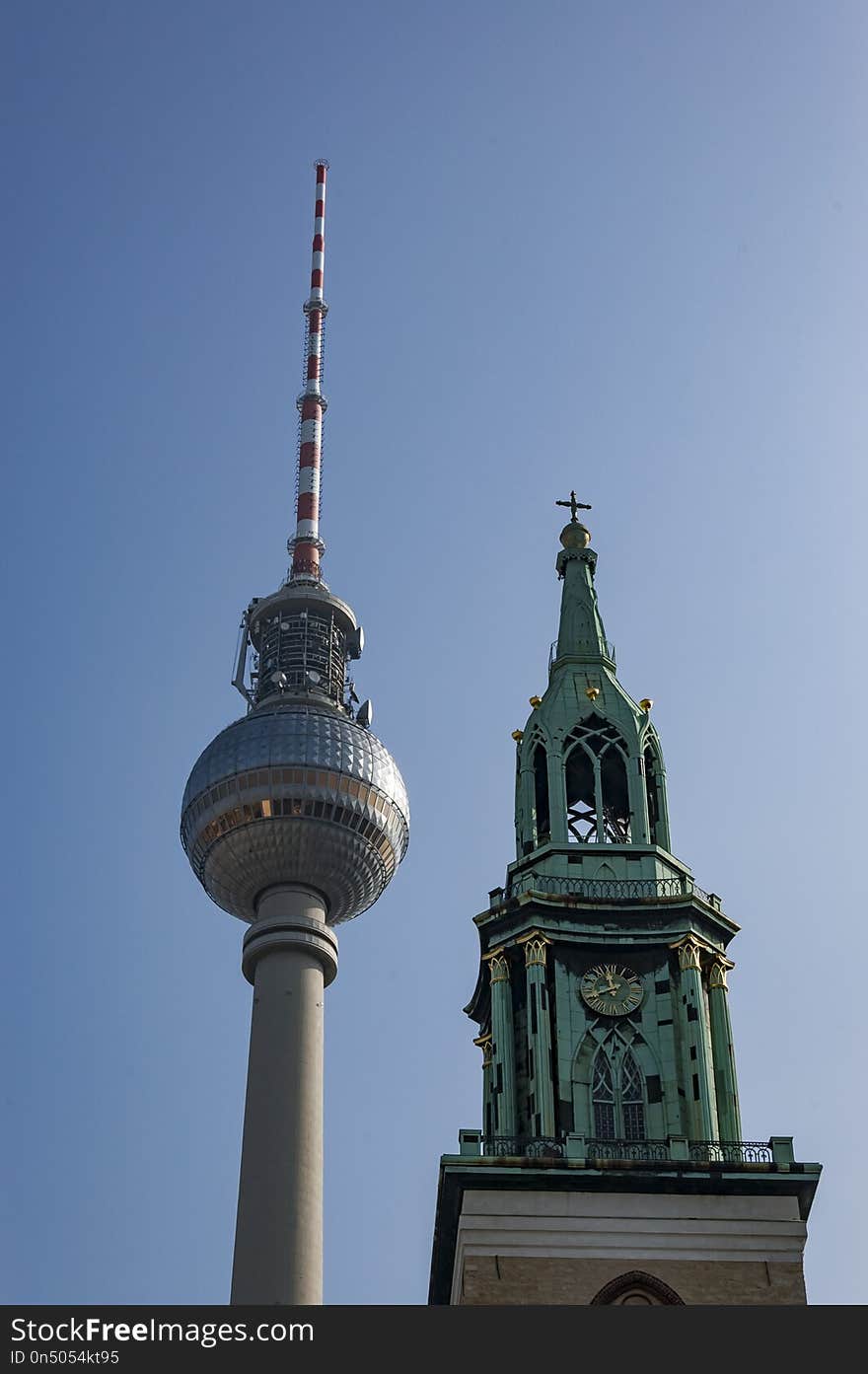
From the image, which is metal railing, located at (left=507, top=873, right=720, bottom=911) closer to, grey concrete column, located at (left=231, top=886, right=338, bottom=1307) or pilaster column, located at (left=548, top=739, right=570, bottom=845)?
pilaster column, located at (left=548, top=739, right=570, bottom=845)

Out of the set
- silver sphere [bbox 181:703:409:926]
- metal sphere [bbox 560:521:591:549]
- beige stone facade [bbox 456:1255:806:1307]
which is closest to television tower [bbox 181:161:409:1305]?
silver sphere [bbox 181:703:409:926]

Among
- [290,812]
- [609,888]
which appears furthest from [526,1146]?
[290,812]

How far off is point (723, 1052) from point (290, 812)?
39.6m

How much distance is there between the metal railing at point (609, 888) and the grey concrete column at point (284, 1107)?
26.1 m

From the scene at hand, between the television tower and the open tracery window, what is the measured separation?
24.6 metres

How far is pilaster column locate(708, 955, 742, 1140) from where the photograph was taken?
250 feet

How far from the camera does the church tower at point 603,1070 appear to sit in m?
70.1

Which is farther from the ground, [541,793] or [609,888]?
[541,793]

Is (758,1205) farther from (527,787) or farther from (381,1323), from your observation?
(381,1323)

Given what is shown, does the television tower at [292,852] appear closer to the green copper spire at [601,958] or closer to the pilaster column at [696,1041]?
the green copper spire at [601,958]

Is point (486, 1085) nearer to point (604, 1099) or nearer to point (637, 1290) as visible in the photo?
point (604, 1099)

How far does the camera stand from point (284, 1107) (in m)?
105

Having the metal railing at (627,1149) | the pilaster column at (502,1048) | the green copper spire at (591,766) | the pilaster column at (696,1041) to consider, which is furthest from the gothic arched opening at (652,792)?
the metal railing at (627,1149)

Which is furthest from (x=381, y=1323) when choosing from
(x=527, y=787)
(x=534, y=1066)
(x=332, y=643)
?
(x=332, y=643)
